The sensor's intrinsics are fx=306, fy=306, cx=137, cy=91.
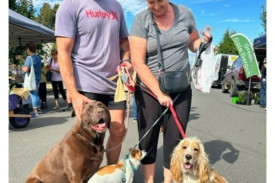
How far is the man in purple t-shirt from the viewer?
292cm

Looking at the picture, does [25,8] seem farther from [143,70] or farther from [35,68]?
[143,70]

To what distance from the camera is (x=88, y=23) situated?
300 cm

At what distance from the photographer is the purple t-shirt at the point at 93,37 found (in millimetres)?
2922

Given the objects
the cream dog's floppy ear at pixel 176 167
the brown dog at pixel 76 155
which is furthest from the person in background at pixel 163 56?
the brown dog at pixel 76 155

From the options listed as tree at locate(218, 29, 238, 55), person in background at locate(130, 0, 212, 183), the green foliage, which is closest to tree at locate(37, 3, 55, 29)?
the green foliage

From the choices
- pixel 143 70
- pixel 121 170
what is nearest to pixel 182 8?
pixel 143 70

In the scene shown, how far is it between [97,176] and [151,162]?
709 mm

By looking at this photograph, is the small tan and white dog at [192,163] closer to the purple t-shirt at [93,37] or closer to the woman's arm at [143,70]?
the woman's arm at [143,70]

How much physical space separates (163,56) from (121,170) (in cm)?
131

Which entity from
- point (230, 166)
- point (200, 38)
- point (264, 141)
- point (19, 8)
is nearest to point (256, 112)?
point (264, 141)

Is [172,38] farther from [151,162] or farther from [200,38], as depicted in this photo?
[151,162]

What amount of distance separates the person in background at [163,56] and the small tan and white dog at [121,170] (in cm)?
14

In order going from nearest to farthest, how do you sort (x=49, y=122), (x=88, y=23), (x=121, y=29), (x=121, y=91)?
(x=88, y=23) < (x=121, y=91) < (x=121, y=29) < (x=49, y=122)

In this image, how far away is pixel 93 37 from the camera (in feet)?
10.1
